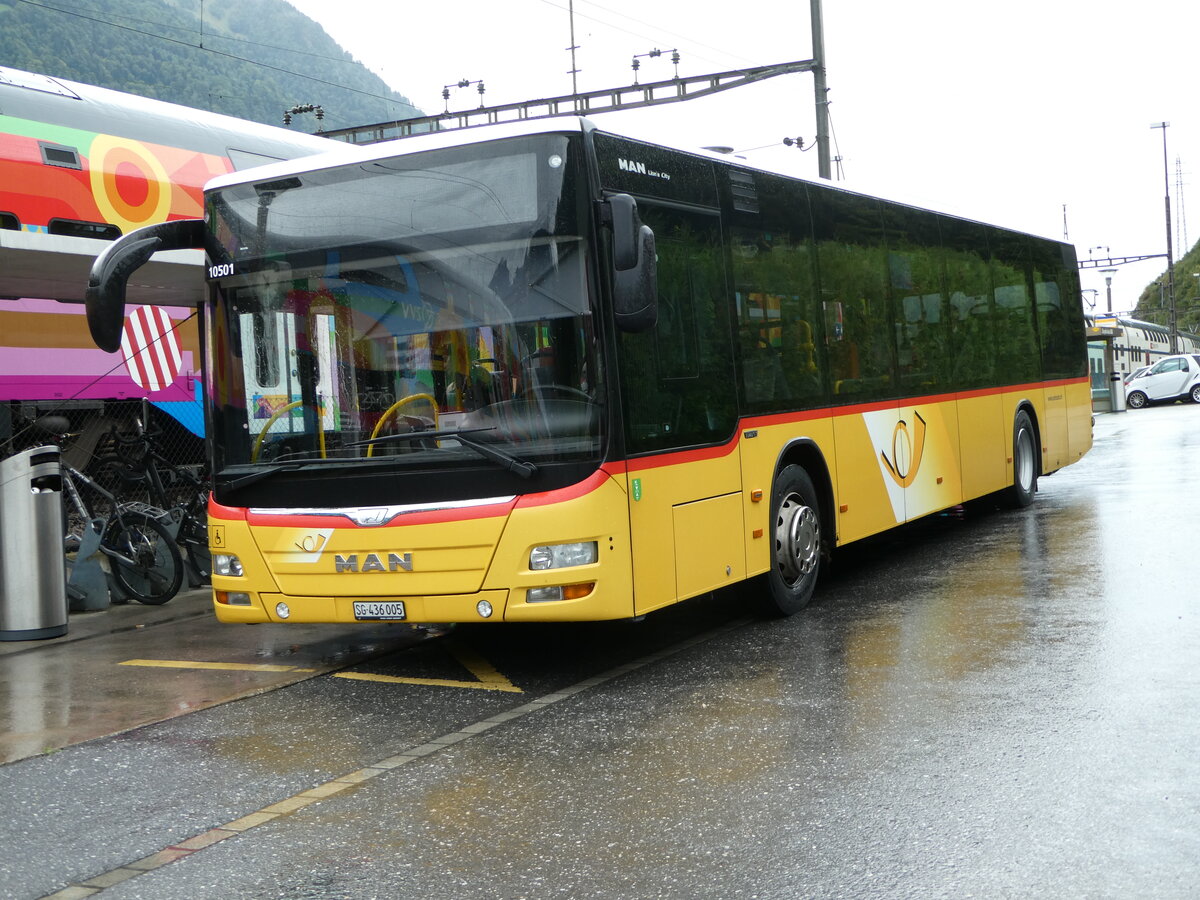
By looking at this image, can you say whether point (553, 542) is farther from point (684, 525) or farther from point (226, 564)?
point (226, 564)

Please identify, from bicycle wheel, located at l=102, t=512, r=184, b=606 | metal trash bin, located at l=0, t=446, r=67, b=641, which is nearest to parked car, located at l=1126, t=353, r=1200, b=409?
bicycle wheel, located at l=102, t=512, r=184, b=606

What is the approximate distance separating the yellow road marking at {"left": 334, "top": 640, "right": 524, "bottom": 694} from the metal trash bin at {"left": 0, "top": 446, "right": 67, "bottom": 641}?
2832 millimetres

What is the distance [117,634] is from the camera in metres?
9.92

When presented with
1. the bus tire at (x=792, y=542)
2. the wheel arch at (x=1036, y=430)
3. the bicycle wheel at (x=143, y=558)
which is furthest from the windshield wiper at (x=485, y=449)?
the wheel arch at (x=1036, y=430)

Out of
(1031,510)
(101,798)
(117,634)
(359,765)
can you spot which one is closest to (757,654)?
(359,765)

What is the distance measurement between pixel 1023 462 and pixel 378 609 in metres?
9.38

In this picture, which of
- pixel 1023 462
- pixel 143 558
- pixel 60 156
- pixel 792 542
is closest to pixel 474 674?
pixel 792 542

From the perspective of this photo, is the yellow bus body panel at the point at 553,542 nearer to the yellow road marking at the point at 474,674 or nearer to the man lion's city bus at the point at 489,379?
the man lion's city bus at the point at 489,379

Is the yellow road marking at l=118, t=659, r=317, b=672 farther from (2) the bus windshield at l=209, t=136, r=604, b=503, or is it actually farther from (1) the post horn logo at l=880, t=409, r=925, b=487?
(1) the post horn logo at l=880, t=409, r=925, b=487

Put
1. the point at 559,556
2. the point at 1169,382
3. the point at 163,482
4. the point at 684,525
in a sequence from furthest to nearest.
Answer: the point at 1169,382 < the point at 163,482 < the point at 684,525 < the point at 559,556

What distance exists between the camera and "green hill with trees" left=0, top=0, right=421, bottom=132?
270 ft

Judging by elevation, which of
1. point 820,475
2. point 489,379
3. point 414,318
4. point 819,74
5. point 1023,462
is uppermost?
point 819,74

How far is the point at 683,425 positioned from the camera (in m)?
7.76

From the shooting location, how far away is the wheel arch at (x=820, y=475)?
9.25 meters
